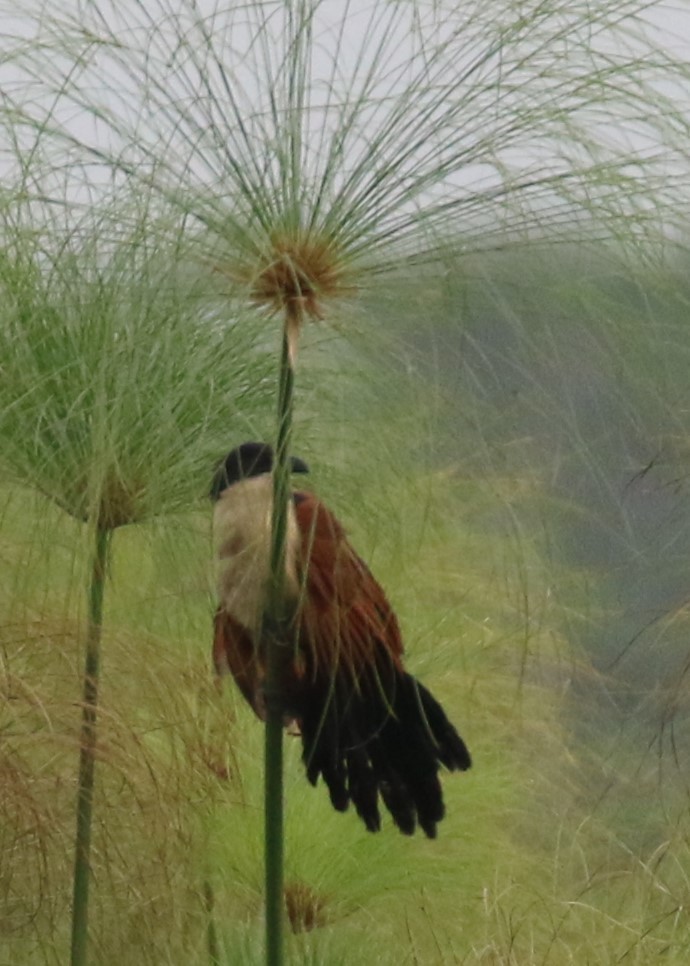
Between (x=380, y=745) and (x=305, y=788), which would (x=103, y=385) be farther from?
(x=305, y=788)

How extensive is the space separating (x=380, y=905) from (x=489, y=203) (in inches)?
36.2

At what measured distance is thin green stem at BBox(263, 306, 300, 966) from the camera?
0.79 meters

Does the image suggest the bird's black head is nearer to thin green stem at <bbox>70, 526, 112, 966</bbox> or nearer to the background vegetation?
the background vegetation

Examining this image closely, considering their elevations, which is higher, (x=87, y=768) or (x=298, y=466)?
(x=298, y=466)

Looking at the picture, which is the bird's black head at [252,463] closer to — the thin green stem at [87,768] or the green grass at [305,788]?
the green grass at [305,788]

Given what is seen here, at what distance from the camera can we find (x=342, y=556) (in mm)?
844

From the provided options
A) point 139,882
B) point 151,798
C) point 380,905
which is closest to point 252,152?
point 151,798

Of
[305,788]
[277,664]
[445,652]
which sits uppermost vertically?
[277,664]

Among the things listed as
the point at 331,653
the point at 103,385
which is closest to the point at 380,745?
the point at 331,653

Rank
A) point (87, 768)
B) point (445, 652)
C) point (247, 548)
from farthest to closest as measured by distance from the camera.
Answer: point (445, 652) → point (87, 768) → point (247, 548)

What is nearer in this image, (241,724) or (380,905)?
(241,724)

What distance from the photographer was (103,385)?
83 centimetres

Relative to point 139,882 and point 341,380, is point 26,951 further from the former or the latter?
point 341,380

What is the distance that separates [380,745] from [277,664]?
0.24 feet
